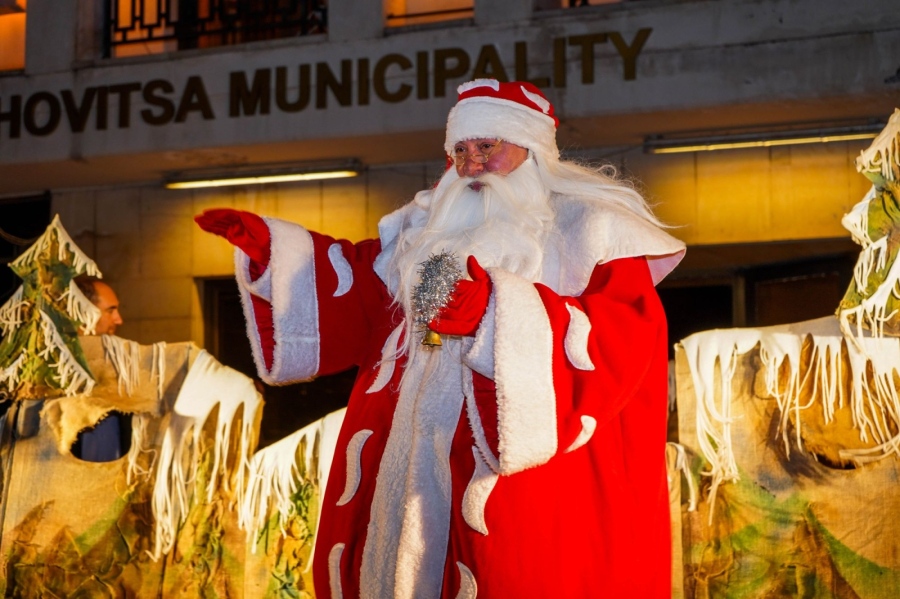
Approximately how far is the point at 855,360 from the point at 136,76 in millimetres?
5903

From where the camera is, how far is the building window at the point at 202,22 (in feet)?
27.0

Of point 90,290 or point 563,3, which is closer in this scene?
point 90,290

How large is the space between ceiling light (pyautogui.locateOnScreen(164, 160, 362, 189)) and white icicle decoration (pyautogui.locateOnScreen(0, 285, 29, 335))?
375 centimetres

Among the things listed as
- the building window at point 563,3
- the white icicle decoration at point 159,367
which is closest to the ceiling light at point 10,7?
the building window at point 563,3

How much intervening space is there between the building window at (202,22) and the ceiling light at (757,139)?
8.29 ft

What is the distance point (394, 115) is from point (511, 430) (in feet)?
17.3

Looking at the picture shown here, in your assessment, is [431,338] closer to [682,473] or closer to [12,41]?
[682,473]

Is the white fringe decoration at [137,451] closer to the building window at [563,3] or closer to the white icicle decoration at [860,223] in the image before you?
the white icicle decoration at [860,223]

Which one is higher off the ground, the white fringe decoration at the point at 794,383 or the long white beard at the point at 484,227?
the long white beard at the point at 484,227

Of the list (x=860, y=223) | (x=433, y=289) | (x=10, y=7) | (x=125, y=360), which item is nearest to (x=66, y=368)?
(x=125, y=360)

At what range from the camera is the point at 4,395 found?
14.2ft

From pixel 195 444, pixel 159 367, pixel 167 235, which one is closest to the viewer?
pixel 195 444

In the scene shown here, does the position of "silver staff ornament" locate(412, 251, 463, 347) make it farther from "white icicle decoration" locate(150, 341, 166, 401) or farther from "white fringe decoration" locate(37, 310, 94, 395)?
"white fringe decoration" locate(37, 310, 94, 395)

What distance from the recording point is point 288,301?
272cm
